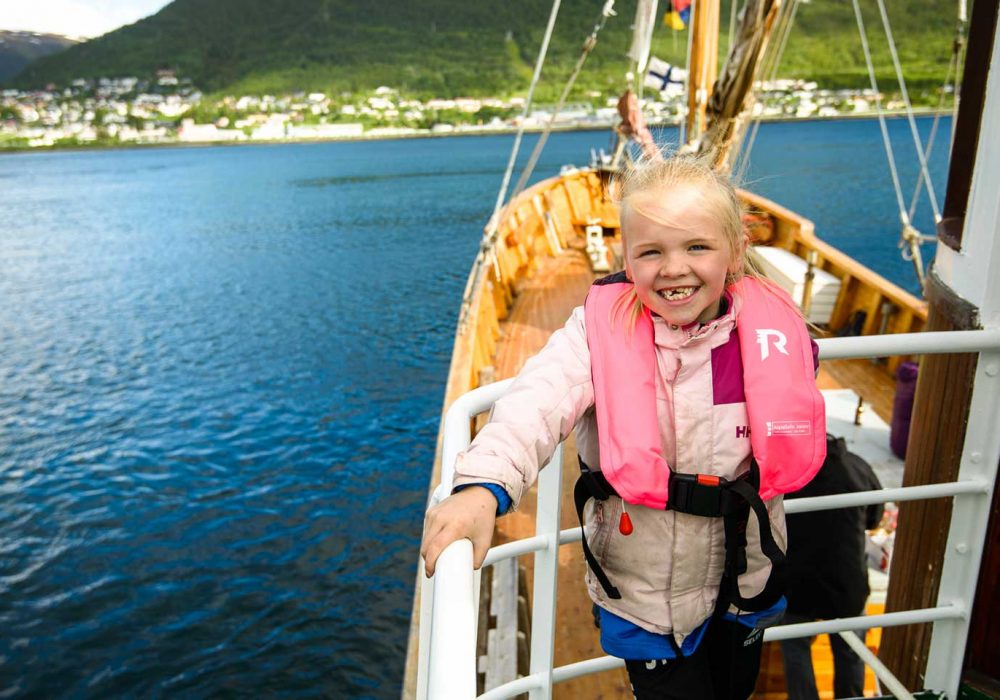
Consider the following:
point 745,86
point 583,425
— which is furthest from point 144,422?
point 583,425

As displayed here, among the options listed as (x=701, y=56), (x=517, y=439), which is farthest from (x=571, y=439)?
(x=701, y=56)

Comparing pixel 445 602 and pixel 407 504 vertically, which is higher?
pixel 445 602

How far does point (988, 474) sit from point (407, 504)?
9762 millimetres

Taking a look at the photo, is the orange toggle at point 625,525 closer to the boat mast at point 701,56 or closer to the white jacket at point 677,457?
the white jacket at point 677,457

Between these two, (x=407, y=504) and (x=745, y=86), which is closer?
(x=745, y=86)

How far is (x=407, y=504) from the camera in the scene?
36.1 ft

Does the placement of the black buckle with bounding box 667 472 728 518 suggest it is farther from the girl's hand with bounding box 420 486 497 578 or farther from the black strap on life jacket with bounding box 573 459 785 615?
the girl's hand with bounding box 420 486 497 578

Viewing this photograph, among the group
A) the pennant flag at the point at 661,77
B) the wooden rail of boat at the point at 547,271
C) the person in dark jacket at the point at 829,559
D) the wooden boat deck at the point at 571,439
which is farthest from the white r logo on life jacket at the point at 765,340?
the pennant flag at the point at 661,77

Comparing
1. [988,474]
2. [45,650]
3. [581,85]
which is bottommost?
[45,650]

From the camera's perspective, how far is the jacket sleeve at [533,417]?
117 cm

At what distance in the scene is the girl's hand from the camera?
1.04 m

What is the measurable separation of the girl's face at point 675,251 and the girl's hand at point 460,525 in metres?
0.57

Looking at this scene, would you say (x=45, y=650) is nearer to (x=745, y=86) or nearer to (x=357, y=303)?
(x=745, y=86)

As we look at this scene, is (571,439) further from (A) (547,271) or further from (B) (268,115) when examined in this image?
(B) (268,115)
